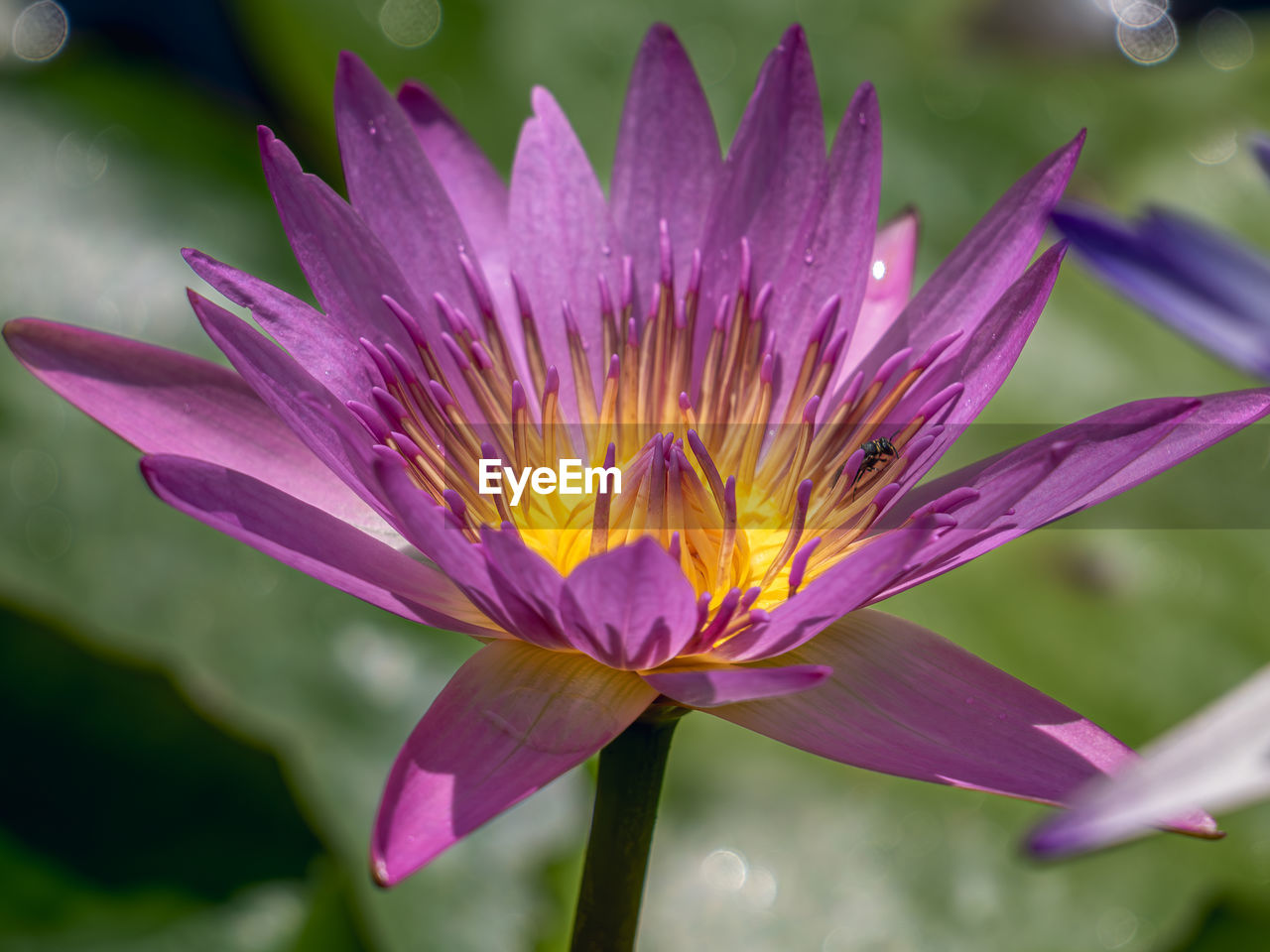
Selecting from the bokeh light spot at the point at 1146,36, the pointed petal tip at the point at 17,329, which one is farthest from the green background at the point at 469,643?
the pointed petal tip at the point at 17,329

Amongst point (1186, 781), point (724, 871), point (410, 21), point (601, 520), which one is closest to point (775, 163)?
point (601, 520)

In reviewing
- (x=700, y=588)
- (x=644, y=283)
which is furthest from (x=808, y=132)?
(x=700, y=588)

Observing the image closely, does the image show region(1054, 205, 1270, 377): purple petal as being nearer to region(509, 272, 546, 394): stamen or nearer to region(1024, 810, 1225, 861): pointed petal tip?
region(1024, 810, 1225, 861): pointed petal tip

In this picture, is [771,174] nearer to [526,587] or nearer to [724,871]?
[526,587]

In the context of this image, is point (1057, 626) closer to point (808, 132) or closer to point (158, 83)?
point (808, 132)

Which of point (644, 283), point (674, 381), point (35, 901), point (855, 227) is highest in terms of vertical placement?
point (855, 227)

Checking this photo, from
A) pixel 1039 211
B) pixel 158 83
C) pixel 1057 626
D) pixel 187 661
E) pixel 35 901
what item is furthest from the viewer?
pixel 158 83

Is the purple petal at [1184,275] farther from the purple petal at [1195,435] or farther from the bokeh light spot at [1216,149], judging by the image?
the bokeh light spot at [1216,149]
